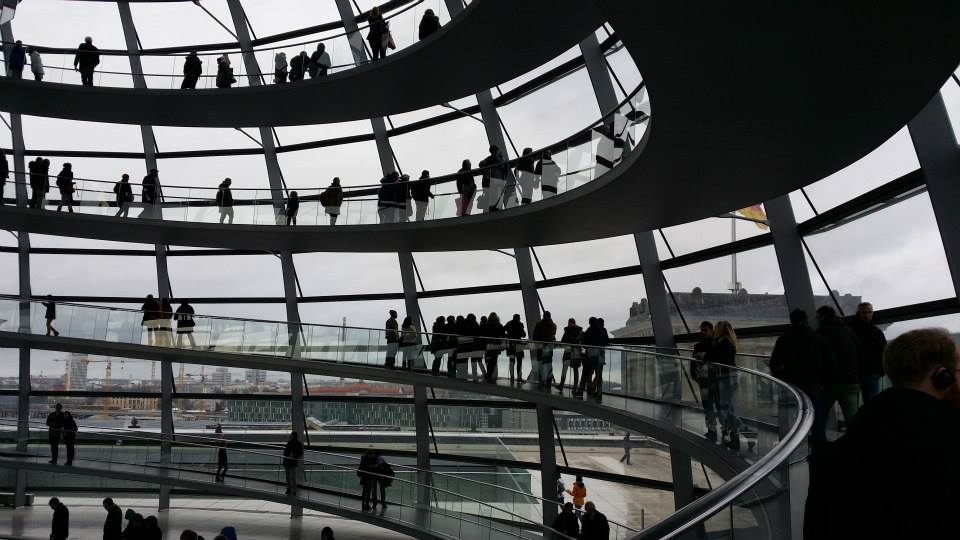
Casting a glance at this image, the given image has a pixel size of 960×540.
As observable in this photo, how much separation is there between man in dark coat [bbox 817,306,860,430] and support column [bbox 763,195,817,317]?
7.41 m

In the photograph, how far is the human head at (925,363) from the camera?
267 centimetres

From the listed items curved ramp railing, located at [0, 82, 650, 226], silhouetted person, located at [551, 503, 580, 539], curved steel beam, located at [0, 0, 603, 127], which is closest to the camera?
curved ramp railing, located at [0, 82, 650, 226]

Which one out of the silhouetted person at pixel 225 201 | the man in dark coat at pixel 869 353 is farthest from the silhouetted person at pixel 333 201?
the man in dark coat at pixel 869 353

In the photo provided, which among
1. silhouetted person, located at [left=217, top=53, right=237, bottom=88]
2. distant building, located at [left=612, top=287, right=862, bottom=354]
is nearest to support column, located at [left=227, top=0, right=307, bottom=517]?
silhouetted person, located at [left=217, top=53, right=237, bottom=88]

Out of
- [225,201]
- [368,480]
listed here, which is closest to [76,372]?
[225,201]

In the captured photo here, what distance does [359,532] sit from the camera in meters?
26.9

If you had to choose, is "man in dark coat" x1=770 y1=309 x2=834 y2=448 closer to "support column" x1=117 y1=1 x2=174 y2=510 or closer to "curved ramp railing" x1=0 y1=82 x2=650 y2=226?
"curved ramp railing" x1=0 y1=82 x2=650 y2=226

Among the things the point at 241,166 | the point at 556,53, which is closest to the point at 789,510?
the point at 556,53

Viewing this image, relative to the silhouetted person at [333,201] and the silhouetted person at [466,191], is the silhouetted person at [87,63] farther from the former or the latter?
the silhouetted person at [466,191]

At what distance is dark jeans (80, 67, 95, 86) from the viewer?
24.2 m

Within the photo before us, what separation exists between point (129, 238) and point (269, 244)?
189 inches

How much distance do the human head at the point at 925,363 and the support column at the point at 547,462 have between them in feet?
72.0

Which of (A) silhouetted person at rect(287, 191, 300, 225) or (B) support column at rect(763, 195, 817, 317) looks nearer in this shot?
(B) support column at rect(763, 195, 817, 317)

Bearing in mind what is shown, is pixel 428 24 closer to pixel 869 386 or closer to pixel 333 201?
pixel 333 201
